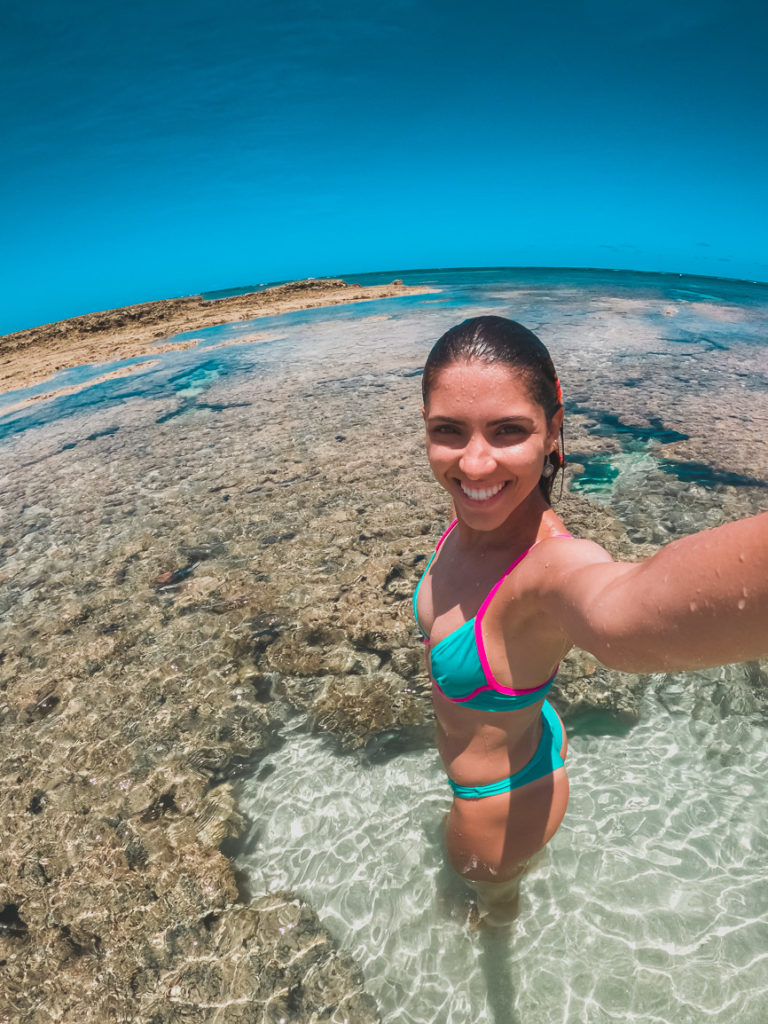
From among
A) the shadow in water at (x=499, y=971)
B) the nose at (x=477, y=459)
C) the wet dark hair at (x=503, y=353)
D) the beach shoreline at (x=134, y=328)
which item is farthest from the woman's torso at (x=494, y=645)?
the beach shoreline at (x=134, y=328)

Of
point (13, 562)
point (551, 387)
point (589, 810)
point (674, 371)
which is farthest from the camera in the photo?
point (674, 371)

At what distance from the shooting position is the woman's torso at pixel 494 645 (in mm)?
1729

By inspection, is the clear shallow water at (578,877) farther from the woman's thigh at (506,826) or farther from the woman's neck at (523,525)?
the woman's neck at (523,525)

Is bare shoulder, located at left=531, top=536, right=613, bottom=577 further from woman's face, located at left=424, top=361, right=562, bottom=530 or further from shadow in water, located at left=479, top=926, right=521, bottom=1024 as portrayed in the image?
shadow in water, located at left=479, top=926, right=521, bottom=1024

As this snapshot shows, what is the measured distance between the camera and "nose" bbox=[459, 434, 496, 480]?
161 centimetres

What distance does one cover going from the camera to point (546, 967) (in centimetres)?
226

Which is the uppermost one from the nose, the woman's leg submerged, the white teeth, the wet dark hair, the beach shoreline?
the beach shoreline

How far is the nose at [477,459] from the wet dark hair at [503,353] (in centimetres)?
21

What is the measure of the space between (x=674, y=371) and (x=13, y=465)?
41.2 feet

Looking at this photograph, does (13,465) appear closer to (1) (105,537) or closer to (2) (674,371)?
(1) (105,537)

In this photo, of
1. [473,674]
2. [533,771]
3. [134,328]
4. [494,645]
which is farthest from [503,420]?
[134,328]

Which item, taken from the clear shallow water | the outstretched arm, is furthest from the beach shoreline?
the outstretched arm

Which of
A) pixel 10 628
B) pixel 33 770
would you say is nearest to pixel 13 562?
pixel 10 628

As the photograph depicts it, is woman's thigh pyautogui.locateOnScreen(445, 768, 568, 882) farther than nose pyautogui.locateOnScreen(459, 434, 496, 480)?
Yes
